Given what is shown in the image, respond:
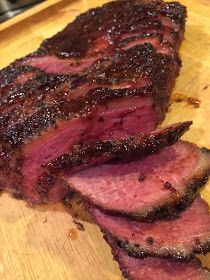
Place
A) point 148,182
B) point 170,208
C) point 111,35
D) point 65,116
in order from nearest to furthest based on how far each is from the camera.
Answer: point 170,208 → point 148,182 → point 65,116 → point 111,35

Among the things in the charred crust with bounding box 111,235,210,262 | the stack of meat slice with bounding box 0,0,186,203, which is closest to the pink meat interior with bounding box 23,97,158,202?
the stack of meat slice with bounding box 0,0,186,203

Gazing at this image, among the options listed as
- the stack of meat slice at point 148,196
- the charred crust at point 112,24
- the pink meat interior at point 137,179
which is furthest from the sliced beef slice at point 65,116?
the charred crust at point 112,24

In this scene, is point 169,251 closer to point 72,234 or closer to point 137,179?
point 137,179

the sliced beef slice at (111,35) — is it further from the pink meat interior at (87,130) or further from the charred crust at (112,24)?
the pink meat interior at (87,130)

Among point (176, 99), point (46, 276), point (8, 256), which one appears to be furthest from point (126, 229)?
point (176, 99)

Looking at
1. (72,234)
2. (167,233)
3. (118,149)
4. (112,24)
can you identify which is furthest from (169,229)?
(112,24)
